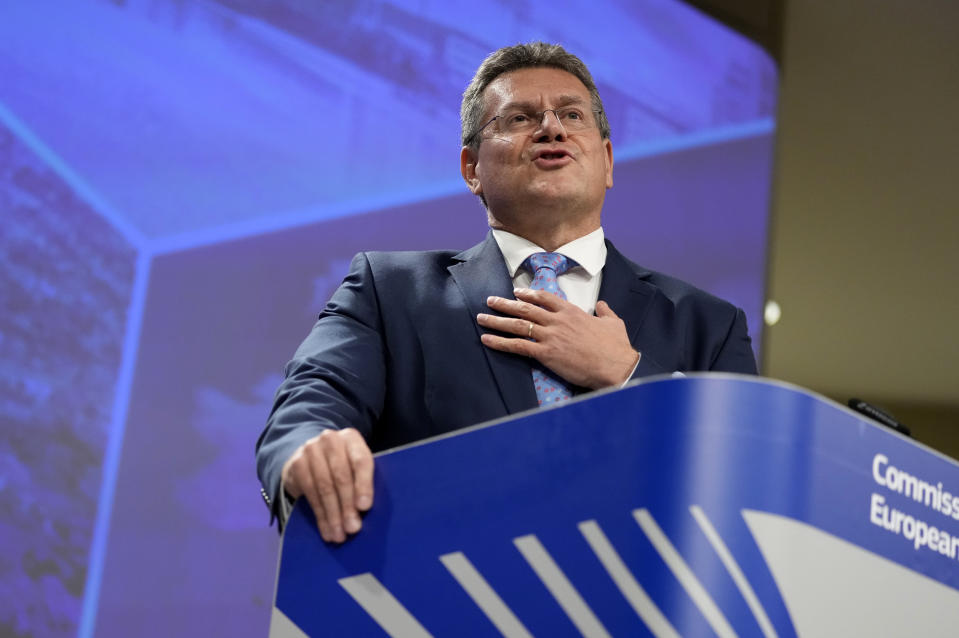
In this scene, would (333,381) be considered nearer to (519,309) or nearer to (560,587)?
(519,309)

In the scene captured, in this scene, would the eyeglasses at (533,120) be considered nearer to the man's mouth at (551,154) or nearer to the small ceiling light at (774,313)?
the man's mouth at (551,154)

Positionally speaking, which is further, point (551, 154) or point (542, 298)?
point (551, 154)

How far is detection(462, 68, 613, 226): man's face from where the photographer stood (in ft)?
5.48

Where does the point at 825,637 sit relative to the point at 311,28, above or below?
below

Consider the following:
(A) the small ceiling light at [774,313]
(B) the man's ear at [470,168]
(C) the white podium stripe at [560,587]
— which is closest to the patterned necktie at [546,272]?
(B) the man's ear at [470,168]

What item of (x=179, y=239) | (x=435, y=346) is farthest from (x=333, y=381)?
(x=179, y=239)

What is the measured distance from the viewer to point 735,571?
86 cm

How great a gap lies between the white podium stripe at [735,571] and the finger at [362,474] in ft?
1.08

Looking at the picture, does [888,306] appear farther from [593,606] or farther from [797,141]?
[593,606]

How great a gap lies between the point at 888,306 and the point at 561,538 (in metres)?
3.58

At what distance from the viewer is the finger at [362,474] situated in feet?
3.43

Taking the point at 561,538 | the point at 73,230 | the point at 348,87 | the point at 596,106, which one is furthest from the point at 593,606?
the point at 348,87

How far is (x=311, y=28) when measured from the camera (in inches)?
112

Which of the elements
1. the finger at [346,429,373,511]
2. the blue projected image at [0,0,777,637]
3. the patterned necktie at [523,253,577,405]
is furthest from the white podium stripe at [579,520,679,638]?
the blue projected image at [0,0,777,637]
